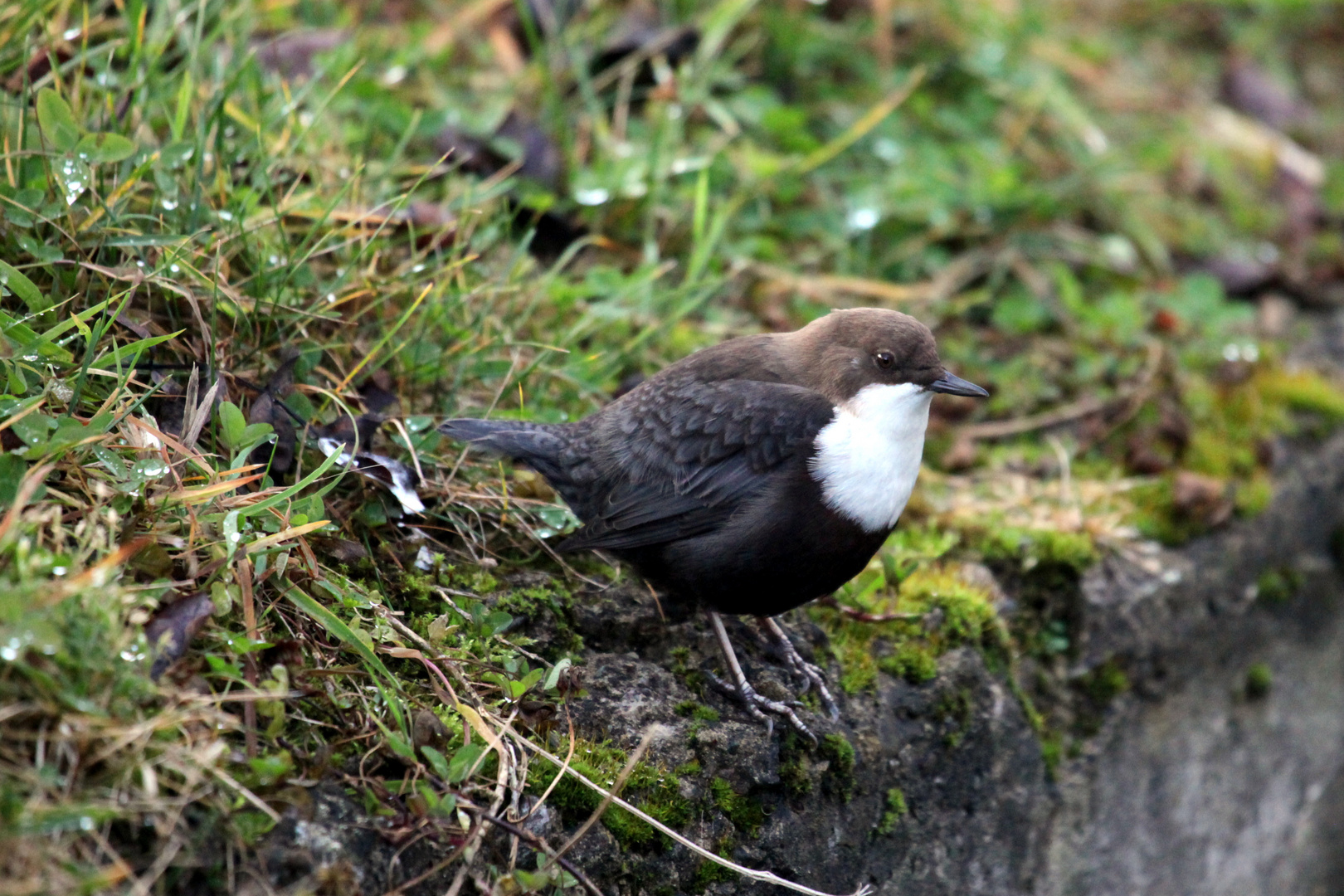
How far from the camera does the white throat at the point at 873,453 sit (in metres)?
3.08

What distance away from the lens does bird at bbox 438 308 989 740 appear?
307 cm

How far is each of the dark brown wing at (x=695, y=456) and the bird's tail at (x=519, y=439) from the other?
0.15 metres

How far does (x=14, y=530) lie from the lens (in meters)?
2.21

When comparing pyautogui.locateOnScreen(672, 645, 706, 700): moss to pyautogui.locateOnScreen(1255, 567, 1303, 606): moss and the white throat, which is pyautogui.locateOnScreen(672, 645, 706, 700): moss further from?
pyautogui.locateOnScreen(1255, 567, 1303, 606): moss

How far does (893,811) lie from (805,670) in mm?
437

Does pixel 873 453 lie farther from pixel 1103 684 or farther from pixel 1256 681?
pixel 1256 681

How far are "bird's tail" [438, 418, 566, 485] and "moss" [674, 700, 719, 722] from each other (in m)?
0.75

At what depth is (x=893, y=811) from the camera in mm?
3211

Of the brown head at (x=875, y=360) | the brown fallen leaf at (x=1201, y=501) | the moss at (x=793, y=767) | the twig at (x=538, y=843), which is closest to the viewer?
the twig at (x=538, y=843)

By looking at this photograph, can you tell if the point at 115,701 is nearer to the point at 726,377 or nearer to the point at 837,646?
the point at 726,377

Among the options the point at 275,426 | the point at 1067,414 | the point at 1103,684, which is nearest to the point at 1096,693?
A: the point at 1103,684

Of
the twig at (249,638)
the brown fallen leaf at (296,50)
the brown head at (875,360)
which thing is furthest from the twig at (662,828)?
the brown fallen leaf at (296,50)

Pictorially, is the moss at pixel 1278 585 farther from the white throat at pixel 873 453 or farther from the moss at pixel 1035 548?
the white throat at pixel 873 453

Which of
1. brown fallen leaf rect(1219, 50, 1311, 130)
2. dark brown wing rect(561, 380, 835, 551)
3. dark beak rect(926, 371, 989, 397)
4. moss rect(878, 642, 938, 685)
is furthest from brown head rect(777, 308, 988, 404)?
brown fallen leaf rect(1219, 50, 1311, 130)
